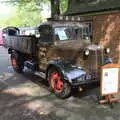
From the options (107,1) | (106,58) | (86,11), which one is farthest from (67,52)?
(86,11)

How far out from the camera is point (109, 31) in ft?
36.6

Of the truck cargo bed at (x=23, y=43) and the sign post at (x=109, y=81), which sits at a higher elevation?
the truck cargo bed at (x=23, y=43)

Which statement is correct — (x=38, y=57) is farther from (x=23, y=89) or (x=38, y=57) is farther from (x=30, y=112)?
(x=30, y=112)

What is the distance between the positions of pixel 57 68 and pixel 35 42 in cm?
198

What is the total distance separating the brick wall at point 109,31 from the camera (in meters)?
10.7

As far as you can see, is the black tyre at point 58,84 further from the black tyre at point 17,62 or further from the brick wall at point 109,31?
the brick wall at point 109,31

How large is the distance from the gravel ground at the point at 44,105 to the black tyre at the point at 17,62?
1.78 m

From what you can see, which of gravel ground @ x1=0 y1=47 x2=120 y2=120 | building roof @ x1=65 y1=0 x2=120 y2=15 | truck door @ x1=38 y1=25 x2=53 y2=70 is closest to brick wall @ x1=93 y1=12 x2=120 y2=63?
building roof @ x1=65 y1=0 x2=120 y2=15

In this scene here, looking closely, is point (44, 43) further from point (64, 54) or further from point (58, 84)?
point (58, 84)

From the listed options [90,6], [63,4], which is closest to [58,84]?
[90,6]

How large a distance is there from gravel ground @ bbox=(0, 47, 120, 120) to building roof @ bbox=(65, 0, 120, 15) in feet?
12.0

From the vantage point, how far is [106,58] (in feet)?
27.3

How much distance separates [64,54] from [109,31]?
3.44 m

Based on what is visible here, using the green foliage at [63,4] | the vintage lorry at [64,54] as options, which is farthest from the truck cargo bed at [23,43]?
the green foliage at [63,4]
